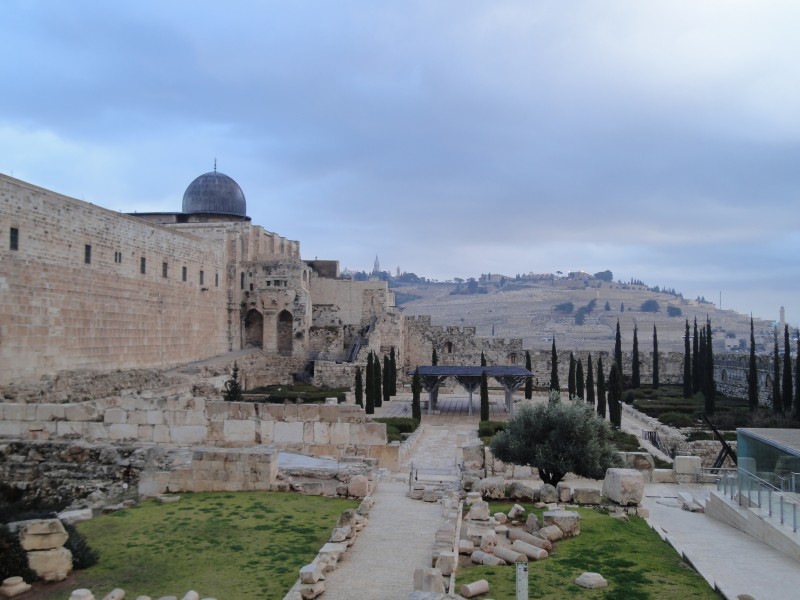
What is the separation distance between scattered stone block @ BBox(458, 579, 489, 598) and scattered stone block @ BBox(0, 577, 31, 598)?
432 cm

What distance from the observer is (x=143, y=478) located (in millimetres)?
10859

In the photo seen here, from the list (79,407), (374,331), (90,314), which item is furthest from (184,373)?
(79,407)

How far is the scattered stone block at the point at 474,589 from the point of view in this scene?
22.4 feet

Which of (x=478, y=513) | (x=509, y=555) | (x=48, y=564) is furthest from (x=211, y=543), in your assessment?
(x=478, y=513)

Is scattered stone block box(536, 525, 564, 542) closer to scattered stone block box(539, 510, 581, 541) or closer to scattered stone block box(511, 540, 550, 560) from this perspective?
scattered stone block box(539, 510, 581, 541)

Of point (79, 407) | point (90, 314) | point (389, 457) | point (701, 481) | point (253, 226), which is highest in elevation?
point (253, 226)

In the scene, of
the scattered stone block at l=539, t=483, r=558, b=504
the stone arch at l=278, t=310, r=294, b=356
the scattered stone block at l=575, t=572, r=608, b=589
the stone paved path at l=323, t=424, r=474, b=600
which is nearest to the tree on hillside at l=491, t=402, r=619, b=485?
the scattered stone block at l=539, t=483, r=558, b=504

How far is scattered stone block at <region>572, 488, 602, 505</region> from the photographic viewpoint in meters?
11.5

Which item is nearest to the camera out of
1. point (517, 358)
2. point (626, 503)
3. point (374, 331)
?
point (626, 503)

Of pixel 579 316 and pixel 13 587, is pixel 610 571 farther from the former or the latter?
pixel 579 316

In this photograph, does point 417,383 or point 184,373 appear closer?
point 417,383

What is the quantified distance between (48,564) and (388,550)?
354cm

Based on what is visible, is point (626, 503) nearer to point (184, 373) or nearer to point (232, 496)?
point (232, 496)

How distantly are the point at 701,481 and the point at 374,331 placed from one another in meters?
24.8
